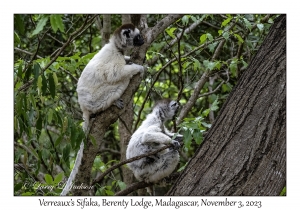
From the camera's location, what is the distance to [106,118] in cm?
514

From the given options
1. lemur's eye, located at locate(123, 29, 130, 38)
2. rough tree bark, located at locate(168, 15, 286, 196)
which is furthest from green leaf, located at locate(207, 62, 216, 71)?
rough tree bark, located at locate(168, 15, 286, 196)

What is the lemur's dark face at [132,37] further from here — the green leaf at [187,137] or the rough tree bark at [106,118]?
the green leaf at [187,137]

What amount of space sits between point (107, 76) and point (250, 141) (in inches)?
101

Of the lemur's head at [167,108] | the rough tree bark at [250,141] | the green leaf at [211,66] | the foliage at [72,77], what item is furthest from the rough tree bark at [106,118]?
the rough tree bark at [250,141]

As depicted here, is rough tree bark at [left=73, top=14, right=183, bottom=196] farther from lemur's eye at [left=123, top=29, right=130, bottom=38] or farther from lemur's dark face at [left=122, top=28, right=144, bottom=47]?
lemur's eye at [left=123, top=29, right=130, bottom=38]

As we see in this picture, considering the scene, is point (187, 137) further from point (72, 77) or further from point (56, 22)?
point (72, 77)

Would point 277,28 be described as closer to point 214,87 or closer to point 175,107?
point 175,107

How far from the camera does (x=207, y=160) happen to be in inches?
153

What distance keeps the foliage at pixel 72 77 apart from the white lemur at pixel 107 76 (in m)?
0.24

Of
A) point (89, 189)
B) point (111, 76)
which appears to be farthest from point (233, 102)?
point (111, 76)

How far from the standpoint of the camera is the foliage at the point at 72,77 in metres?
3.71

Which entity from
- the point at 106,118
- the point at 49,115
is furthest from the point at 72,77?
the point at 49,115

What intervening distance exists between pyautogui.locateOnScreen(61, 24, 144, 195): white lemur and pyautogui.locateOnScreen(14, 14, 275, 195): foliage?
0.24 metres

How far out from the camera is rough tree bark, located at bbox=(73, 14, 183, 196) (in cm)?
478
